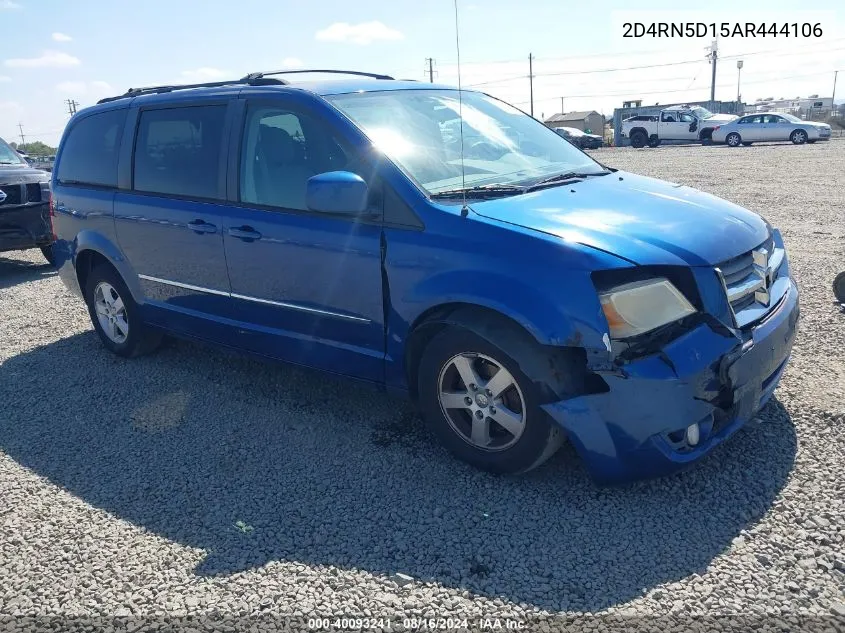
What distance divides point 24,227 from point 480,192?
22.9 feet

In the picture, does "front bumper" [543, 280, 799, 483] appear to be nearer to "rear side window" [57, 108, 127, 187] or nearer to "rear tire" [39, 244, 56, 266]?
"rear side window" [57, 108, 127, 187]

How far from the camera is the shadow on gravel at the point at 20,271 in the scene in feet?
28.3

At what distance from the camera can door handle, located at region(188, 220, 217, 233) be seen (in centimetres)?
423

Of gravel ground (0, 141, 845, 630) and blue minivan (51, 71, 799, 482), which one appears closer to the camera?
gravel ground (0, 141, 845, 630)

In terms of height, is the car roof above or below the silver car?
above

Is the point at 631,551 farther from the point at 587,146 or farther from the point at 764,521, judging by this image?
the point at 587,146

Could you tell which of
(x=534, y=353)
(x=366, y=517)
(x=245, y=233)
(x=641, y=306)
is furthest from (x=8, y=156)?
(x=641, y=306)

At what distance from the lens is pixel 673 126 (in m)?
33.5

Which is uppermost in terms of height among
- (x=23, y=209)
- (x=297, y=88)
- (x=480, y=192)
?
(x=297, y=88)

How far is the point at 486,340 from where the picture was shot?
310 centimetres

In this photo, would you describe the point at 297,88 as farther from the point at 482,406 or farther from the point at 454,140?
the point at 482,406

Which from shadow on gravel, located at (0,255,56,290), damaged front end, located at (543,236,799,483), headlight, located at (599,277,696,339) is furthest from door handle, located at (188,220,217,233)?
shadow on gravel, located at (0,255,56,290)

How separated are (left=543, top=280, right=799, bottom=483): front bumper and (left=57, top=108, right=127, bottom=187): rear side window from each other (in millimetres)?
3893

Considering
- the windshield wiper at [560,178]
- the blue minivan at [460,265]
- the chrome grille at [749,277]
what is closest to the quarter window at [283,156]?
the blue minivan at [460,265]
